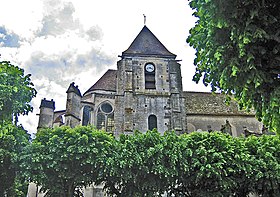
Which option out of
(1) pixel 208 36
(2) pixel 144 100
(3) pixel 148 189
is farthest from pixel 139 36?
(1) pixel 208 36

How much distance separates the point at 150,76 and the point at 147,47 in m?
3.24

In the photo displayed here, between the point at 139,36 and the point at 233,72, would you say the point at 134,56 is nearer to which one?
the point at 139,36

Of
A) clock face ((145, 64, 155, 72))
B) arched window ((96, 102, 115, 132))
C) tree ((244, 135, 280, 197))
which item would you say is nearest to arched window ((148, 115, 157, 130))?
arched window ((96, 102, 115, 132))

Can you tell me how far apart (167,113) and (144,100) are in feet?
7.21

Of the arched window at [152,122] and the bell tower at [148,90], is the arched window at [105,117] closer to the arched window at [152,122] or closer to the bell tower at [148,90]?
the bell tower at [148,90]

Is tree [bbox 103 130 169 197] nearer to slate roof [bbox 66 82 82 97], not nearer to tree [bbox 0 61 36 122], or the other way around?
tree [bbox 0 61 36 122]

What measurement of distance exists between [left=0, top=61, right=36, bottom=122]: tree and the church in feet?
38.2

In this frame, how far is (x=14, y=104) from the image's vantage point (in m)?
13.3

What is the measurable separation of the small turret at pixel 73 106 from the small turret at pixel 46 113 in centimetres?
248

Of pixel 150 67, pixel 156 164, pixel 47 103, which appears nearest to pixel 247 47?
pixel 156 164

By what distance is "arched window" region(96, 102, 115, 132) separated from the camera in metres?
28.2

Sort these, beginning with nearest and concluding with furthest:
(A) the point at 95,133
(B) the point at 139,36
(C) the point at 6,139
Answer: (C) the point at 6,139
(A) the point at 95,133
(B) the point at 139,36

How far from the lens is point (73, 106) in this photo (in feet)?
88.2

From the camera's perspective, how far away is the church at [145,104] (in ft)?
85.2
